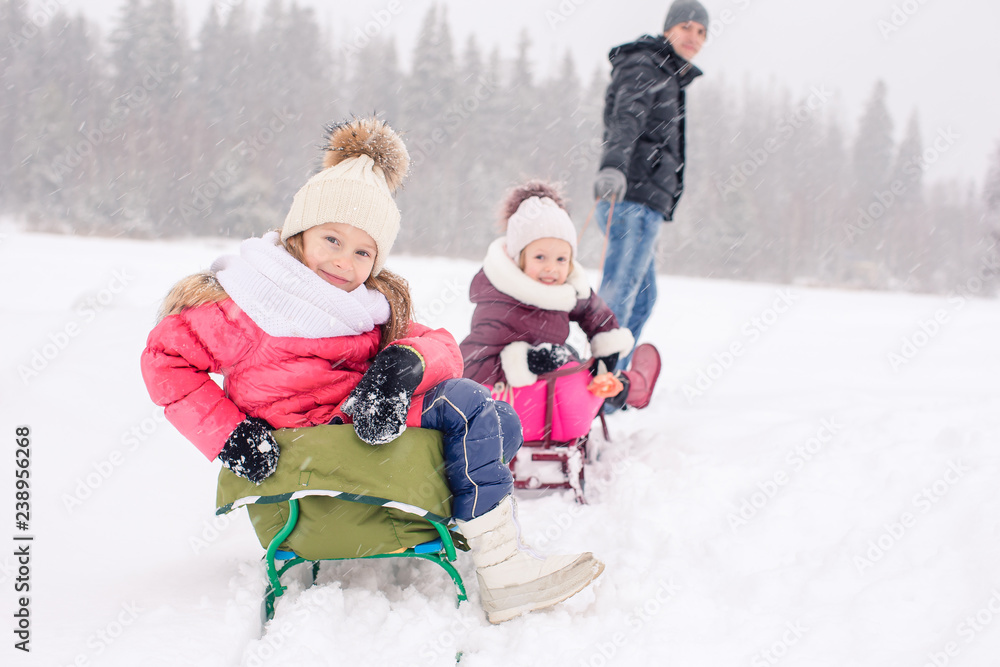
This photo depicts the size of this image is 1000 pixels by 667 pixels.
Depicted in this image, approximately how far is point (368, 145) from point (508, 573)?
144 centimetres

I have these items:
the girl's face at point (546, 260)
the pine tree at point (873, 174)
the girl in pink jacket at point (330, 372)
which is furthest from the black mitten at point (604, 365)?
the pine tree at point (873, 174)

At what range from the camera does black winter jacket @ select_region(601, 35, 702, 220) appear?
3.59 meters

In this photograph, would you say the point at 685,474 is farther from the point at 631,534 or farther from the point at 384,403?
the point at 384,403

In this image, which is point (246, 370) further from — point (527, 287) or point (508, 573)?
point (527, 287)

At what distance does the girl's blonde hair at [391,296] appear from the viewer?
2004mm

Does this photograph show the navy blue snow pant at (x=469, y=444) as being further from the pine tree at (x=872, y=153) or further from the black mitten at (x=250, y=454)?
the pine tree at (x=872, y=153)

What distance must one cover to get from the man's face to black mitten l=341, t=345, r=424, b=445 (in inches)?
115

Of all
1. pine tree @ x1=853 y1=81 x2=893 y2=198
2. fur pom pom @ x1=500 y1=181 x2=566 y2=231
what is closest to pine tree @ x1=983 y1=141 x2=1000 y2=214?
pine tree @ x1=853 y1=81 x2=893 y2=198

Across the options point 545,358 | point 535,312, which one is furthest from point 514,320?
point 545,358

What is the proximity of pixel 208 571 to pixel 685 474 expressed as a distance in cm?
193

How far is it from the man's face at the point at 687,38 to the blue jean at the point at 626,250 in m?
0.97

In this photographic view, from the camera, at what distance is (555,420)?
2.86 m

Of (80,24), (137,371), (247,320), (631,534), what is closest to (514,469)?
(631,534)

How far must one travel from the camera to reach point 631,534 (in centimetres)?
227
